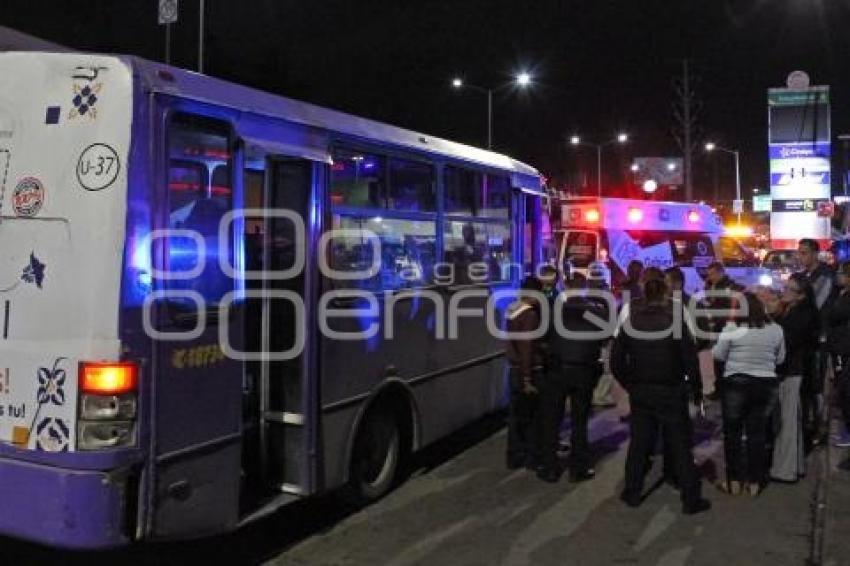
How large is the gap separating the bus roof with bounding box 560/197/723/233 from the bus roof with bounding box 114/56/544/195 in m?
11.2

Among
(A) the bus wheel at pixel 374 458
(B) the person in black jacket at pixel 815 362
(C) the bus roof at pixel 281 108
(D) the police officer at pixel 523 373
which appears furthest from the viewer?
(B) the person in black jacket at pixel 815 362

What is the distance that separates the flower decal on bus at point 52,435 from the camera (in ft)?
15.1

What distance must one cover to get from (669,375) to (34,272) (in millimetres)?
4416

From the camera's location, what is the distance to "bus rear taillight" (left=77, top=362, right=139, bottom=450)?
4586mm

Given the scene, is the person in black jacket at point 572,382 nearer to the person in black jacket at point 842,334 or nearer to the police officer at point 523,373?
the police officer at point 523,373

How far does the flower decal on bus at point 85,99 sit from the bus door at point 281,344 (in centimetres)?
143

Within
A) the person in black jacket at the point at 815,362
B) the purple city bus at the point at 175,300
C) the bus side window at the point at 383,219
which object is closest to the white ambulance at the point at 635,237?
the person in black jacket at the point at 815,362

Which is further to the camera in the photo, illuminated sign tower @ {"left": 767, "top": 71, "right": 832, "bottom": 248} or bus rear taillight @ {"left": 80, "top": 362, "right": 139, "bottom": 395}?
illuminated sign tower @ {"left": 767, "top": 71, "right": 832, "bottom": 248}

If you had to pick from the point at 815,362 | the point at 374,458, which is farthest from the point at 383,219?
the point at 815,362

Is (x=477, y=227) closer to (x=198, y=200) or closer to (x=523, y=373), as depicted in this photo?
(x=523, y=373)

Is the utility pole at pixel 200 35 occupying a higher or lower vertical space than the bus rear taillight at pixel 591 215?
higher

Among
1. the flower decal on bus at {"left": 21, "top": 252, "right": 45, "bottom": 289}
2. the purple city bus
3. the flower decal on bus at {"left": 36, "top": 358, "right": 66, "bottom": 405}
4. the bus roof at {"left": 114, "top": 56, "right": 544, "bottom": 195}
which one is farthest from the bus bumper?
the bus roof at {"left": 114, "top": 56, "right": 544, "bottom": 195}

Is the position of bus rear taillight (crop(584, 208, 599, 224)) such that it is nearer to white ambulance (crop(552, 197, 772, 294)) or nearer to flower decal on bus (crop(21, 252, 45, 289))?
white ambulance (crop(552, 197, 772, 294))

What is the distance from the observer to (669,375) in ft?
23.4
